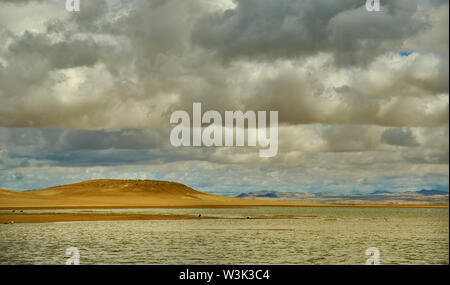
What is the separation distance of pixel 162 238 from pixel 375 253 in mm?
19525

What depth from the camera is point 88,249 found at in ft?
123

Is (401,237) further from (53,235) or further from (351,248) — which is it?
(53,235)

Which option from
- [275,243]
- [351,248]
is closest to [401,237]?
[351,248]

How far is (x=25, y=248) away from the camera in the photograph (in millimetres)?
36688
